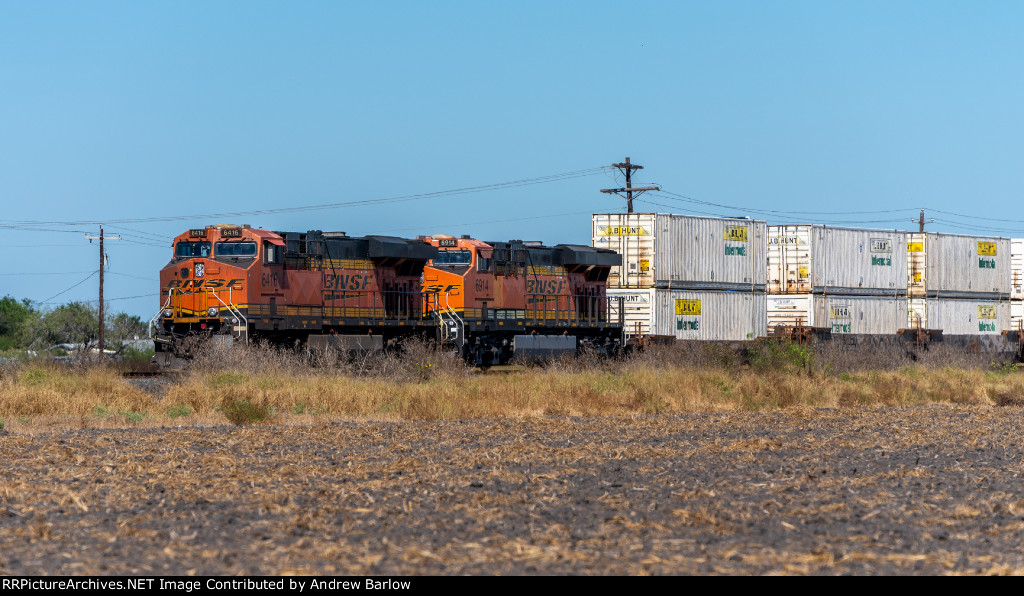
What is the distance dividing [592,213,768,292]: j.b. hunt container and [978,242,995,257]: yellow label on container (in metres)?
11.6

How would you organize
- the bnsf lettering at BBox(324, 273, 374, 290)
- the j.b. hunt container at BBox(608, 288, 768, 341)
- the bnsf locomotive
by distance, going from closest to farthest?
the bnsf locomotive, the bnsf lettering at BBox(324, 273, 374, 290), the j.b. hunt container at BBox(608, 288, 768, 341)

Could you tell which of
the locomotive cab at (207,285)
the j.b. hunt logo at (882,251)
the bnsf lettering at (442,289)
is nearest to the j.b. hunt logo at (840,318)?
the j.b. hunt logo at (882,251)

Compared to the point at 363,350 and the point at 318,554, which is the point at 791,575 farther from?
the point at 363,350

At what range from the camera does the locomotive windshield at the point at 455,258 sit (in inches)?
1168

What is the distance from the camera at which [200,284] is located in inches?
993

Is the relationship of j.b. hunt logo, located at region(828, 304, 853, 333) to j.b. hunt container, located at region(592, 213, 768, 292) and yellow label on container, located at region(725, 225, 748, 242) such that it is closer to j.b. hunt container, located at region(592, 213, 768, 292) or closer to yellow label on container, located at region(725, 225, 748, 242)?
j.b. hunt container, located at region(592, 213, 768, 292)

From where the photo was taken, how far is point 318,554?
20.1ft

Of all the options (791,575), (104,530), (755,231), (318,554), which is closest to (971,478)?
(791,575)

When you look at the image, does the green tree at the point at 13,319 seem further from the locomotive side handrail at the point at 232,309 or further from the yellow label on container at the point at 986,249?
the yellow label on container at the point at 986,249

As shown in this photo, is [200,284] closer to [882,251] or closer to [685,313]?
[685,313]

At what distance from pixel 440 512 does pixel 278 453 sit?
4.14m

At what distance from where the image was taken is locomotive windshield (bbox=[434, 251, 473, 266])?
97.3ft

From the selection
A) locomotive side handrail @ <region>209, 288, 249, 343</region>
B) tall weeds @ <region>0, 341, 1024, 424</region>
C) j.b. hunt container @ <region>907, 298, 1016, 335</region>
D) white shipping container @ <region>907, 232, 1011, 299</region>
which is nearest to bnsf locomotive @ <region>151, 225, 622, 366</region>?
locomotive side handrail @ <region>209, 288, 249, 343</region>

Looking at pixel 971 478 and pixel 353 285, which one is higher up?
pixel 353 285
